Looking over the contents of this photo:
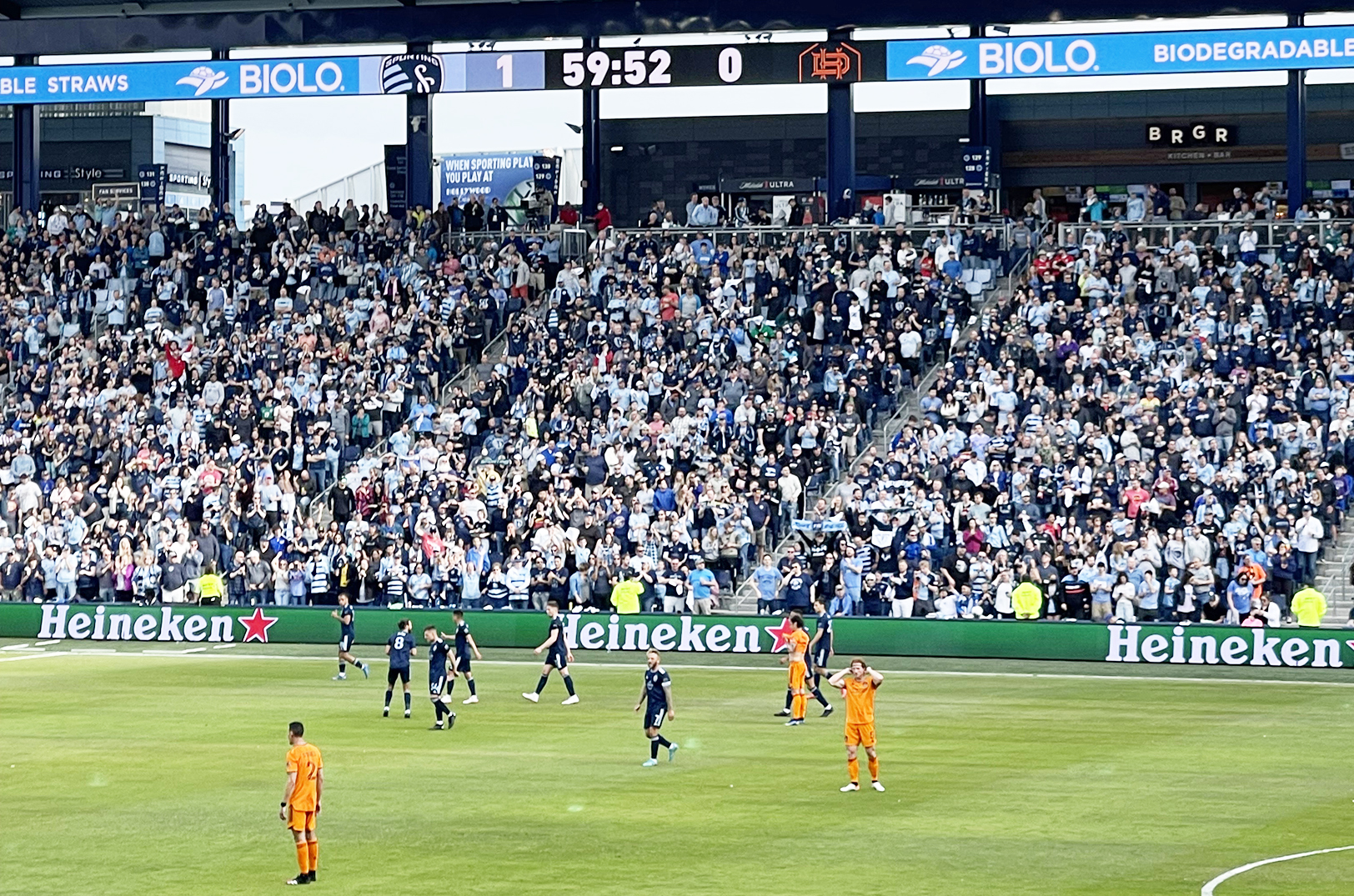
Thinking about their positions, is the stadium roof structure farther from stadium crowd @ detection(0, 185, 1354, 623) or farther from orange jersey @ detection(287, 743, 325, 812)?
orange jersey @ detection(287, 743, 325, 812)

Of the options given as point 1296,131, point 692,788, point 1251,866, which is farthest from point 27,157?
point 1251,866

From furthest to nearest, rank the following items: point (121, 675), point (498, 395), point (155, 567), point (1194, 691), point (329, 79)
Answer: point (329, 79) < point (498, 395) < point (155, 567) < point (121, 675) < point (1194, 691)

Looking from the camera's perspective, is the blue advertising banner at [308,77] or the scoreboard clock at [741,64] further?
the blue advertising banner at [308,77]

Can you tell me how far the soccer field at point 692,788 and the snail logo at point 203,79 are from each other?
21.6 m

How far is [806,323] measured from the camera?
161ft

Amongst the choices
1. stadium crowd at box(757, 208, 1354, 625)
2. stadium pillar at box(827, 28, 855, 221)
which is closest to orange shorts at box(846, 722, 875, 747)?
stadium crowd at box(757, 208, 1354, 625)

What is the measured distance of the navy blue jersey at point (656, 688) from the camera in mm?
27375

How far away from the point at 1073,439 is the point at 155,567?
793 inches

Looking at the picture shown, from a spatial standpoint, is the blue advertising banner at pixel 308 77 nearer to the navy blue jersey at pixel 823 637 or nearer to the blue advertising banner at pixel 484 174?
the blue advertising banner at pixel 484 174

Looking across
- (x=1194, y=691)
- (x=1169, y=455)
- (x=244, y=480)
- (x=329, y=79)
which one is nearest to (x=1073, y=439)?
(x=1169, y=455)

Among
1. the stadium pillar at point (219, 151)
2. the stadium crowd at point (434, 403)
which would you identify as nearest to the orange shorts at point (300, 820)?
the stadium crowd at point (434, 403)

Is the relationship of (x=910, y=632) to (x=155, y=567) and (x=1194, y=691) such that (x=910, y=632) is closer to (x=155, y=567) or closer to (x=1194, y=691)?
(x=1194, y=691)

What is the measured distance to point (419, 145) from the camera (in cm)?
5653

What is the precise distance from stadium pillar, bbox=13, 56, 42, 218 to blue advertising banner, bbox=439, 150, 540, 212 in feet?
50.0
